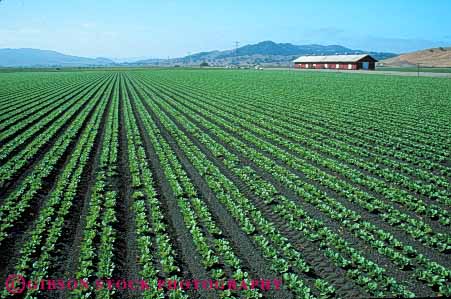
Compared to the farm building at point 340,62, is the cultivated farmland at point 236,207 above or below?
below

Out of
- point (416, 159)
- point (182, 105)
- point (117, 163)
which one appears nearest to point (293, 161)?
point (416, 159)

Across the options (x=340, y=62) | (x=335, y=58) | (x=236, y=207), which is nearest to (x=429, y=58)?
(x=335, y=58)

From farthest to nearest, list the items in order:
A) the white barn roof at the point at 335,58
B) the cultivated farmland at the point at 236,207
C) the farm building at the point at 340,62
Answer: the white barn roof at the point at 335,58 < the farm building at the point at 340,62 < the cultivated farmland at the point at 236,207

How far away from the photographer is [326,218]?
8.97 m

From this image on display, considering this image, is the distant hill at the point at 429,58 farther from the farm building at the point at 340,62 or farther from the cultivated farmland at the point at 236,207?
the cultivated farmland at the point at 236,207

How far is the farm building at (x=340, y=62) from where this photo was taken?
89625 millimetres

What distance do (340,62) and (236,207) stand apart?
97077 mm

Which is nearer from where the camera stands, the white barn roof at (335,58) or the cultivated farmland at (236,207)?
the cultivated farmland at (236,207)

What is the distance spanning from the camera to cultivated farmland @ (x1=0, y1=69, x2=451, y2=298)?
679cm

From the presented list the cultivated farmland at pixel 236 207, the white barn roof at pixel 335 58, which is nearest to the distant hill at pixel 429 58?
the white barn roof at pixel 335 58

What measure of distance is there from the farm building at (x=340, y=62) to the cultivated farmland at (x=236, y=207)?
257 feet

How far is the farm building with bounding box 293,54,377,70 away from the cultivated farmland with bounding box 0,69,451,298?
78.3m

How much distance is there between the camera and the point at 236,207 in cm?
955

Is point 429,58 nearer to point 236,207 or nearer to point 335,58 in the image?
point 335,58
